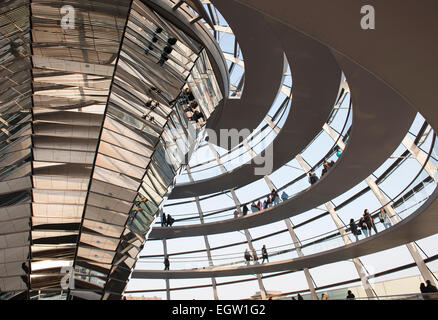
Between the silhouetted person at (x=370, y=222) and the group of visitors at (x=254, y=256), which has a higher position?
the group of visitors at (x=254, y=256)

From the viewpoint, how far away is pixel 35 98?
11859 millimetres

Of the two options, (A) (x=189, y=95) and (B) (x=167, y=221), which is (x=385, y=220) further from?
(B) (x=167, y=221)

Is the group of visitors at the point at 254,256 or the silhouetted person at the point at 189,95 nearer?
the silhouetted person at the point at 189,95

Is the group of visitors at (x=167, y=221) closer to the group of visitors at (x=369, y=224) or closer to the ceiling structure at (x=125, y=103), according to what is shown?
the ceiling structure at (x=125, y=103)

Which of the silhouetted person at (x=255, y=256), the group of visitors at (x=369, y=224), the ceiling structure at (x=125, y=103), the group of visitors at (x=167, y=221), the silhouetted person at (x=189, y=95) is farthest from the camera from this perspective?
the group of visitors at (x=167, y=221)

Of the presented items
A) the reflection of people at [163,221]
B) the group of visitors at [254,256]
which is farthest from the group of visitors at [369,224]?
the reflection of people at [163,221]

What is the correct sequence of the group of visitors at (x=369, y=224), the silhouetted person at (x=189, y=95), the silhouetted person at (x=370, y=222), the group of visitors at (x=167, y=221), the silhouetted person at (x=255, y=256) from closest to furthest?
the silhouetted person at (x=189, y=95) → the group of visitors at (x=369, y=224) → the silhouetted person at (x=370, y=222) → the silhouetted person at (x=255, y=256) → the group of visitors at (x=167, y=221)

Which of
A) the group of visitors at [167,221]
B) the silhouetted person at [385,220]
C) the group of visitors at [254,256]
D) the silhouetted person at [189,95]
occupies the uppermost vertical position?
the group of visitors at [167,221]

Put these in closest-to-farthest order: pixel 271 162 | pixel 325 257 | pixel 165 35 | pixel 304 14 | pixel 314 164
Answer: pixel 304 14 → pixel 165 35 → pixel 325 257 → pixel 271 162 → pixel 314 164

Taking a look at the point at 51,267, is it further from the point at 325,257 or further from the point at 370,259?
the point at 370,259

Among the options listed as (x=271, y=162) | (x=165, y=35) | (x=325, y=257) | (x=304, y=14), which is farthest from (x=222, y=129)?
(x=304, y=14)

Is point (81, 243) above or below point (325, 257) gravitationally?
below
